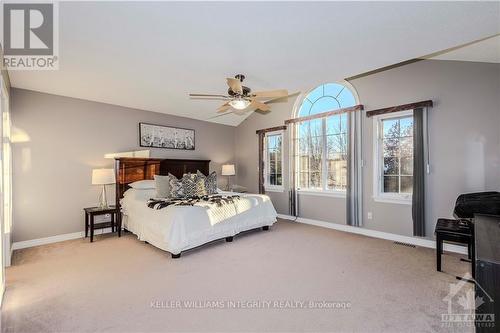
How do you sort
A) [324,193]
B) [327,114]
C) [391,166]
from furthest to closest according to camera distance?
[324,193] → [327,114] → [391,166]

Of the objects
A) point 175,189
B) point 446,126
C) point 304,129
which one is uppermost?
point 304,129

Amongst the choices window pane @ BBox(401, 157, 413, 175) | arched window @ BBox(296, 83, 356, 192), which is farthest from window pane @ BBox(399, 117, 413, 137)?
arched window @ BBox(296, 83, 356, 192)

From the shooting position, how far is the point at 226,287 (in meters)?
2.50

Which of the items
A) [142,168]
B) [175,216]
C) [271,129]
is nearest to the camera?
[175,216]

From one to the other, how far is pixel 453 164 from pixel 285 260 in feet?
9.01

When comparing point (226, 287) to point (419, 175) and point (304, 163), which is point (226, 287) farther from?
point (304, 163)

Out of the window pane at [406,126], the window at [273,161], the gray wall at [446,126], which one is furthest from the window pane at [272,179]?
the window pane at [406,126]

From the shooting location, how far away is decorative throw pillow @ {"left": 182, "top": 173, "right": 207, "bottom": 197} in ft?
14.6

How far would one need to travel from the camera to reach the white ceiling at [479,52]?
2779 millimetres

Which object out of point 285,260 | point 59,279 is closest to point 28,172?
point 59,279

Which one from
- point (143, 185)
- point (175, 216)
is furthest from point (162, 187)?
point (175, 216)

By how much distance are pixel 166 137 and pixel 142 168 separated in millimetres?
924

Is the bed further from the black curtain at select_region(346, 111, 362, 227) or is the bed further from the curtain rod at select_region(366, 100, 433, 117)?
the curtain rod at select_region(366, 100, 433, 117)

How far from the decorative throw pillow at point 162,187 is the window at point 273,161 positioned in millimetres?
2471
